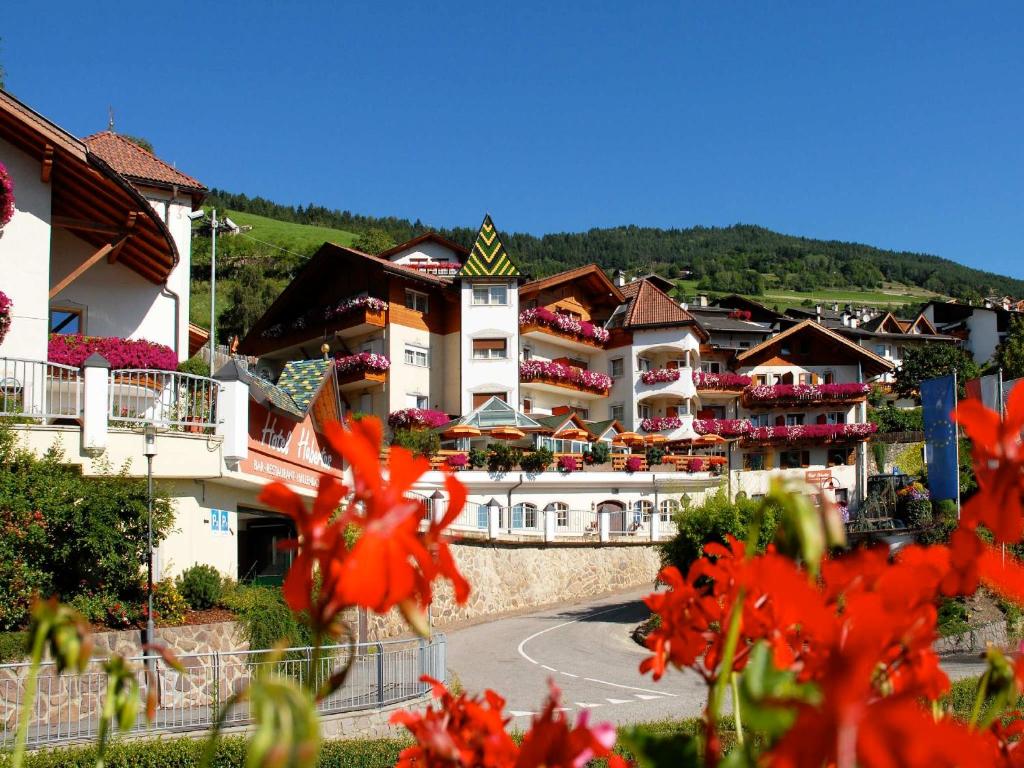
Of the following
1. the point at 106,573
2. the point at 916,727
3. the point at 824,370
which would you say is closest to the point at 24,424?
the point at 106,573

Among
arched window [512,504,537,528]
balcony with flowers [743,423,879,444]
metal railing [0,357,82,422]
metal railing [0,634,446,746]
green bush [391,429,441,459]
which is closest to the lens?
metal railing [0,634,446,746]

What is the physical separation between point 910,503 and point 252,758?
39.7 meters

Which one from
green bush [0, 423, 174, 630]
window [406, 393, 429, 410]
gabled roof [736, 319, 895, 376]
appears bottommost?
green bush [0, 423, 174, 630]

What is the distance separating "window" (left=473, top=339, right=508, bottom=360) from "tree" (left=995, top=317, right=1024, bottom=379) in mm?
35263

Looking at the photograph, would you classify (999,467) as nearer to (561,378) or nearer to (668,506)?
(668,506)

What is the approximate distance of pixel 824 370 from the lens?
5719 centimetres

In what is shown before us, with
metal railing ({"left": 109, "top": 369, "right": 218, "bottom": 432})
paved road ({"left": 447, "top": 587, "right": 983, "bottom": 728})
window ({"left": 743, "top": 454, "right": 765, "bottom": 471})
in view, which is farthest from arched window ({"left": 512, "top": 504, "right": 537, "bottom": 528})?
window ({"left": 743, "top": 454, "right": 765, "bottom": 471})

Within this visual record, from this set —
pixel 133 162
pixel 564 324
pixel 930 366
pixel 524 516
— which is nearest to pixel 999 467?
pixel 133 162

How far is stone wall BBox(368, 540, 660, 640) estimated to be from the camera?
26938 millimetres

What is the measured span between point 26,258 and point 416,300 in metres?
28.3

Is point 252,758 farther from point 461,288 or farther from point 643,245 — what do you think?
point 643,245

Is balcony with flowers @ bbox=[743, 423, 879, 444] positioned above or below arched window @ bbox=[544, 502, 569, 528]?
above

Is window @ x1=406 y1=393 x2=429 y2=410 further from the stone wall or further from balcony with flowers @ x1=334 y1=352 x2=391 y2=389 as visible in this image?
the stone wall

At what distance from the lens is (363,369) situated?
1662 inches
